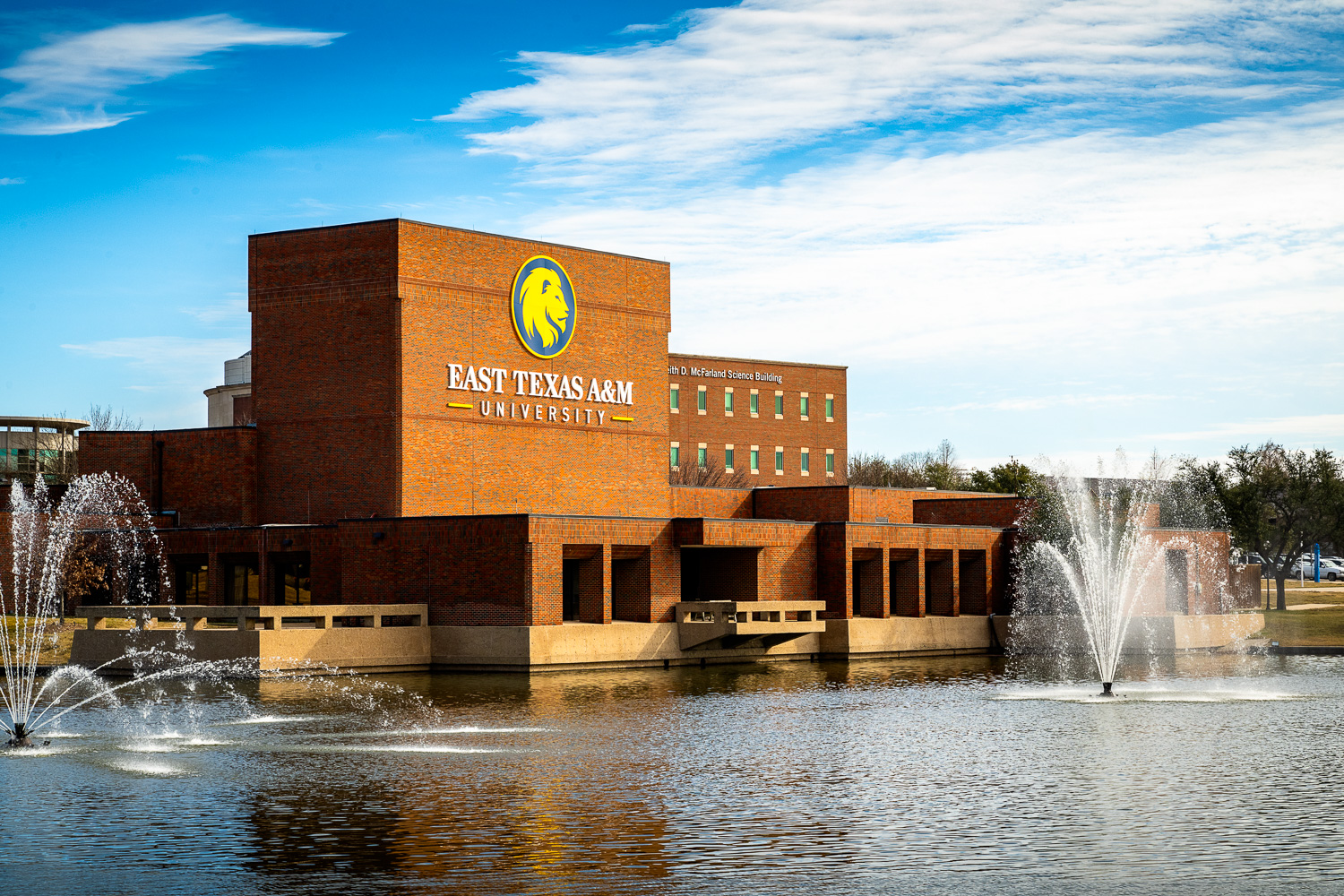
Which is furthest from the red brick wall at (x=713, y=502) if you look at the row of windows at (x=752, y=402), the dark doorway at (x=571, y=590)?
the row of windows at (x=752, y=402)

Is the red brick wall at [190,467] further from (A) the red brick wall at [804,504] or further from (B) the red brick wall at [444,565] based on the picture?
(A) the red brick wall at [804,504]

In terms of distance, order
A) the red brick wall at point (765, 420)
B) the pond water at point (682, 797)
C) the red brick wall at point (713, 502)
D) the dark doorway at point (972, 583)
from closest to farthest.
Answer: the pond water at point (682, 797), the dark doorway at point (972, 583), the red brick wall at point (713, 502), the red brick wall at point (765, 420)

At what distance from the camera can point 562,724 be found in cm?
3019

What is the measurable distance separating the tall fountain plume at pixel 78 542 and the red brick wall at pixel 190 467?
29.0 inches

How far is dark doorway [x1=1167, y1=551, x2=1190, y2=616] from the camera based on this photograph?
6925cm

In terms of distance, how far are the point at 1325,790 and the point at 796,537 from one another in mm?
36974

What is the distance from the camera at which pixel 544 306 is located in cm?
6153

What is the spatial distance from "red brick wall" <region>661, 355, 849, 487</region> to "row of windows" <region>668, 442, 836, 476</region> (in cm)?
24

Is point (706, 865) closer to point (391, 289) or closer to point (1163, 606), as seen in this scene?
point (391, 289)

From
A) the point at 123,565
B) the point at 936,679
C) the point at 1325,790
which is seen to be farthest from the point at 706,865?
the point at 123,565

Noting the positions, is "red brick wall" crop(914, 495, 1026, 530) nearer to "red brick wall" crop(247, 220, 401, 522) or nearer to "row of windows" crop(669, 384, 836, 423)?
"red brick wall" crop(247, 220, 401, 522)

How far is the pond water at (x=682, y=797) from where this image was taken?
51.1 feet

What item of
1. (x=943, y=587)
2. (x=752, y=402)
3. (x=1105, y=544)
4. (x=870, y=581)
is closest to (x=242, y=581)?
(x=870, y=581)

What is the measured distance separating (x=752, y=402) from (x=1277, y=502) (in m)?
38.9
